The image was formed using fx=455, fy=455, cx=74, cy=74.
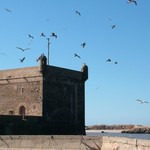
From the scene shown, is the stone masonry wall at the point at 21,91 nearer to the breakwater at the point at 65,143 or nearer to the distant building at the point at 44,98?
the distant building at the point at 44,98

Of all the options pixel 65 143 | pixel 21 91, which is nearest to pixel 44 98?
pixel 21 91

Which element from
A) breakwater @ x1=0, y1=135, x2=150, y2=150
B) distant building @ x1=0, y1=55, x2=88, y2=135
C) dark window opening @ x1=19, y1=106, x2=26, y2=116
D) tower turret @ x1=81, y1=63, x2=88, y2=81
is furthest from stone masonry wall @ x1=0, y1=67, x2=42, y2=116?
breakwater @ x1=0, y1=135, x2=150, y2=150

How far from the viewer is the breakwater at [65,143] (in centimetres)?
1941

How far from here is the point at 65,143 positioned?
23391mm

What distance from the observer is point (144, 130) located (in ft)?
368

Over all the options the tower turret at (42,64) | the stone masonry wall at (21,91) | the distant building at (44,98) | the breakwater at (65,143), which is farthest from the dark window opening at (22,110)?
the breakwater at (65,143)

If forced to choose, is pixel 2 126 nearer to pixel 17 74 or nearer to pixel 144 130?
pixel 17 74

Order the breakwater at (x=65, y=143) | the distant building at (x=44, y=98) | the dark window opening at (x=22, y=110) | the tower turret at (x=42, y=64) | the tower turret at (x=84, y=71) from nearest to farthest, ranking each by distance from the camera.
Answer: the breakwater at (x=65, y=143) → the distant building at (x=44, y=98) → the tower turret at (x=42, y=64) → the dark window opening at (x=22, y=110) → the tower turret at (x=84, y=71)

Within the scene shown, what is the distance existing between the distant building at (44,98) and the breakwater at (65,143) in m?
6.57

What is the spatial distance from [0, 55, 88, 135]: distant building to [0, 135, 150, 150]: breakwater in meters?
6.57

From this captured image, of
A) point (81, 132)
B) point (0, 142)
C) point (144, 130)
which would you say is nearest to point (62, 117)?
point (81, 132)

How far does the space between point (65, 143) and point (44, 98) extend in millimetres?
11667

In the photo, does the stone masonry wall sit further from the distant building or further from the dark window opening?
the dark window opening

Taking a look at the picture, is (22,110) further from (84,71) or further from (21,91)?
(84,71)
